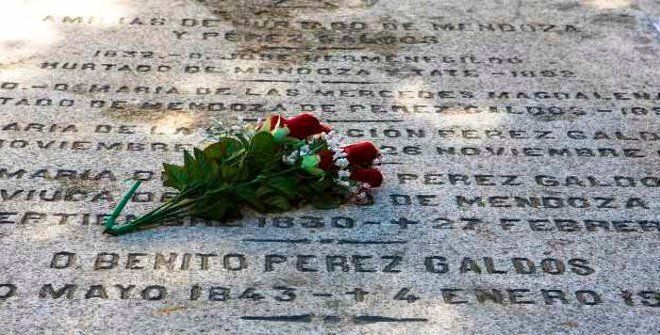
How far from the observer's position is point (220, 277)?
325 centimetres

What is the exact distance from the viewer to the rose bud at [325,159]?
3.58m

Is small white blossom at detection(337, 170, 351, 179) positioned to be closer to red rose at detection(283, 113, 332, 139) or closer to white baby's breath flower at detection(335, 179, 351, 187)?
white baby's breath flower at detection(335, 179, 351, 187)

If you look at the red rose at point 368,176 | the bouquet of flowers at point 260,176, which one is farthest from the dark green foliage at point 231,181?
the red rose at point 368,176

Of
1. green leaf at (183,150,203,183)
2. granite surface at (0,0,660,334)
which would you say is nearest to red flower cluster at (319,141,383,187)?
granite surface at (0,0,660,334)

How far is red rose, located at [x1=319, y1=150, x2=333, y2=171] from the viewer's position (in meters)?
3.58

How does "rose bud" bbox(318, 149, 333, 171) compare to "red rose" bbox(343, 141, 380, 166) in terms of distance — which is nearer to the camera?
"rose bud" bbox(318, 149, 333, 171)

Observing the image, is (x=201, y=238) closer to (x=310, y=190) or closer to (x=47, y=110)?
(x=310, y=190)

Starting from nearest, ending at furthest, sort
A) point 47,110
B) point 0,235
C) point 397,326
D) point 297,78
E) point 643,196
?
point 397,326 → point 0,235 → point 643,196 → point 47,110 → point 297,78

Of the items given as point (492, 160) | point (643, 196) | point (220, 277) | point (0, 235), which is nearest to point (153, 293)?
point (220, 277)

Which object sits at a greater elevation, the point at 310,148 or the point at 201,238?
the point at 310,148

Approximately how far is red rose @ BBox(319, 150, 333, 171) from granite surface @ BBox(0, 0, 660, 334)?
0.19 metres

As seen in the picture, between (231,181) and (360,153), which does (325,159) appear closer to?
(360,153)

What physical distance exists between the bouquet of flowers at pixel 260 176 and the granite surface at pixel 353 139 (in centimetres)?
7

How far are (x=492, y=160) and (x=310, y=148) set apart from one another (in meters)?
0.88
